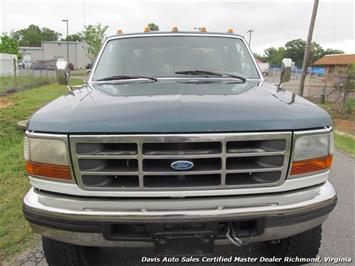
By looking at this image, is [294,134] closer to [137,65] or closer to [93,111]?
[93,111]

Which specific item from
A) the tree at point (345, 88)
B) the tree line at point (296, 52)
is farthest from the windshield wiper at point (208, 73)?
the tree line at point (296, 52)

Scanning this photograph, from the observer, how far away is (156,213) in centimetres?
232

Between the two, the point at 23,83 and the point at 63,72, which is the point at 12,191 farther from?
the point at 23,83

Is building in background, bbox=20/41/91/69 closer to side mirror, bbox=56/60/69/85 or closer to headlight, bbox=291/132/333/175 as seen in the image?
side mirror, bbox=56/60/69/85

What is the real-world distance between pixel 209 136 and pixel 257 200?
0.54 meters

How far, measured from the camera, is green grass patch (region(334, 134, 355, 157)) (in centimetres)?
826

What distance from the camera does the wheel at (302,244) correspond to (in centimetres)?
289

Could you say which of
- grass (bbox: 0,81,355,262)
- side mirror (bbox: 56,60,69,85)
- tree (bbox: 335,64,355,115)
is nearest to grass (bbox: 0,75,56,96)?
grass (bbox: 0,81,355,262)

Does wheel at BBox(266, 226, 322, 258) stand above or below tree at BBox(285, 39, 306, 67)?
below

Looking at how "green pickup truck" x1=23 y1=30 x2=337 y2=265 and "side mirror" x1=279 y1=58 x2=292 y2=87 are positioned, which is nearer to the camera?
"green pickup truck" x1=23 y1=30 x2=337 y2=265

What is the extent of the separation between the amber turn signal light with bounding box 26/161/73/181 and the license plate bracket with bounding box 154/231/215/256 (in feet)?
2.23

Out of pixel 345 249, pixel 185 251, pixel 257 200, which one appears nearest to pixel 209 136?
pixel 257 200

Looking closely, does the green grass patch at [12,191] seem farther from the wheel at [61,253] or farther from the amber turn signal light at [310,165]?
the amber turn signal light at [310,165]

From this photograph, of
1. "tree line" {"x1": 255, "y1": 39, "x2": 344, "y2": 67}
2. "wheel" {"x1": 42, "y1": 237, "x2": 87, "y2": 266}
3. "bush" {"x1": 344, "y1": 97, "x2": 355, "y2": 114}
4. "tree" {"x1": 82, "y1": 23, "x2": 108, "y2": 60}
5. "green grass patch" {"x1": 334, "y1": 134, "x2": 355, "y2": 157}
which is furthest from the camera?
"tree line" {"x1": 255, "y1": 39, "x2": 344, "y2": 67}
